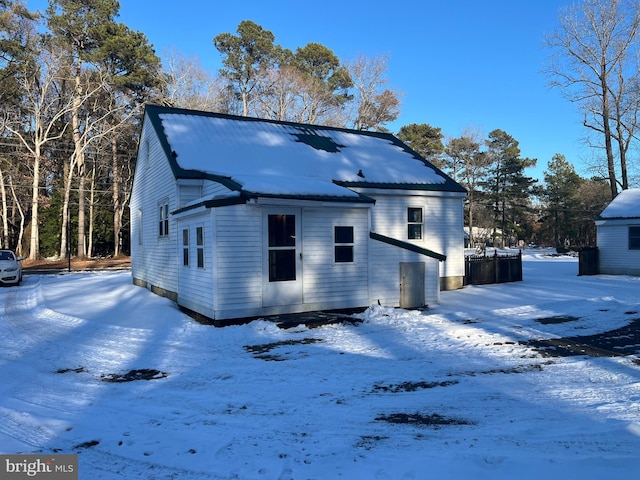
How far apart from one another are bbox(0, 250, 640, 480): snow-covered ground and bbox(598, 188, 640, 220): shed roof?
14.4m

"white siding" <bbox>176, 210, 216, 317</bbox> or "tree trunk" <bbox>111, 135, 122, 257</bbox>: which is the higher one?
"tree trunk" <bbox>111, 135, 122, 257</bbox>

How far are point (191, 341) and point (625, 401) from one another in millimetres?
7049

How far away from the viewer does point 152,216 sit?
15711 millimetres

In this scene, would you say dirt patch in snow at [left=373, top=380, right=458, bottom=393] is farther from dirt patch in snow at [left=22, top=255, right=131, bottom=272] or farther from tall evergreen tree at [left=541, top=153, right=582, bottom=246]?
tall evergreen tree at [left=541, top=153, right=582, bottom=246]

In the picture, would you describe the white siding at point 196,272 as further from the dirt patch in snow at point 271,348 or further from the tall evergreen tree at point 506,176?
the tall evergreen tree at point 506,176

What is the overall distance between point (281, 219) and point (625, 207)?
20595mm

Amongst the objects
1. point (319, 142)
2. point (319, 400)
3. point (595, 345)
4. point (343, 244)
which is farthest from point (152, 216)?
point (595, 345)

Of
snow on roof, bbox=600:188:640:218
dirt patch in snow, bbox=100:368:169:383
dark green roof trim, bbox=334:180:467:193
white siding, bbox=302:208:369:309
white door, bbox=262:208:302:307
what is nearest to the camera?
dirt patch in snow, bbox=100:368:169:383

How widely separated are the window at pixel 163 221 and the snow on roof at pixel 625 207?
21242 millimetres

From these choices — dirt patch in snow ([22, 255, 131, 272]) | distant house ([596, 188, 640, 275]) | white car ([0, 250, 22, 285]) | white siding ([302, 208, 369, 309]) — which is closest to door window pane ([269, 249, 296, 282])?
white siding ([302, 208, 369, 309])

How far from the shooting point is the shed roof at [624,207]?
21.9m

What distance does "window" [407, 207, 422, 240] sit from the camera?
16.3m

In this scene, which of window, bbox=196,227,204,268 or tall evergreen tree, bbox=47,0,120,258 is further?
tall evergreen tree, bbox=47,0,120,258

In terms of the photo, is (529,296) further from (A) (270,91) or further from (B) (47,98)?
(B) (47,98)
